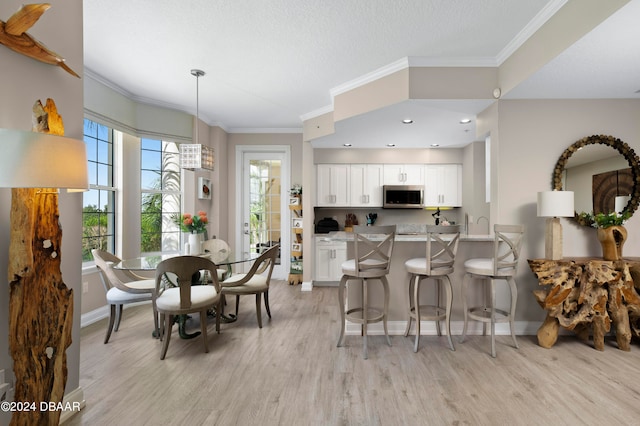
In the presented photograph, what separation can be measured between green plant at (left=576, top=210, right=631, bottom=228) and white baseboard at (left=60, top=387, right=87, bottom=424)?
172 inches

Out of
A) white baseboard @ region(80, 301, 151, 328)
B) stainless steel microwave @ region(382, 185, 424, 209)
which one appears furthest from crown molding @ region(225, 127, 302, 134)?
white baseboard @ region(80, 301, 151, 328)

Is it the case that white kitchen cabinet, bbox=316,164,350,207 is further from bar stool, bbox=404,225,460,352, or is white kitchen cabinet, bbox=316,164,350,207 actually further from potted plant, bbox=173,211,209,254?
bar stool, bbox=404,225,460,352

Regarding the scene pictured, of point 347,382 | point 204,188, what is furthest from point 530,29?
point 204,188

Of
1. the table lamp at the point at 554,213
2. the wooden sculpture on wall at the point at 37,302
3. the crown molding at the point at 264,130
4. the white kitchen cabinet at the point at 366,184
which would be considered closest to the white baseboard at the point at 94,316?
the wooden sculpture on wall at the point at 37,302

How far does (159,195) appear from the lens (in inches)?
184

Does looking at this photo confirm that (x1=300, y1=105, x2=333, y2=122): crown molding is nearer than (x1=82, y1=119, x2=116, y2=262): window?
No

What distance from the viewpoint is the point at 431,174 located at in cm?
582

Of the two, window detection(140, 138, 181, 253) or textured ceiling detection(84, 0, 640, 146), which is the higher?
textured ceiling detection(84, 0, 640, 146)

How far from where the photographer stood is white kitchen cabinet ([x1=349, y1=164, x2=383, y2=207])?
19.2ft

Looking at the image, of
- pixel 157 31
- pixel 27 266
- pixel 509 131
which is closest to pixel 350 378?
pixel 27 266

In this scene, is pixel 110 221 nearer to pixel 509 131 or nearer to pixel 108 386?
pixel 108 386

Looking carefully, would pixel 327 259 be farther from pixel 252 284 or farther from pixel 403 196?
pixel 252 284

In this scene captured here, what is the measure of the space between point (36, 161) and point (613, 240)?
4184 mm

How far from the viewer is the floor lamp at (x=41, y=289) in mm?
1439
